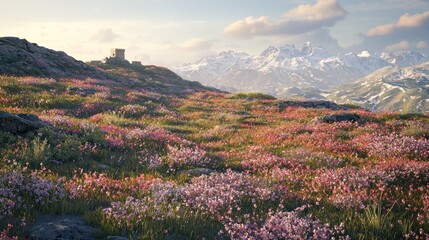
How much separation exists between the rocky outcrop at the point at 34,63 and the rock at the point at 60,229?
30.1 meters

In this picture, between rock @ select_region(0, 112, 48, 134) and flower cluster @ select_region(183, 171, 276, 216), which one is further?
rock @ select_region(0, 112, 48, 134)

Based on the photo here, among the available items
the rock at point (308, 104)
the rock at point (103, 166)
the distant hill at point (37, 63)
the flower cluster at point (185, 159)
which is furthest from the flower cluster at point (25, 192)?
the rock at point (308, 104)

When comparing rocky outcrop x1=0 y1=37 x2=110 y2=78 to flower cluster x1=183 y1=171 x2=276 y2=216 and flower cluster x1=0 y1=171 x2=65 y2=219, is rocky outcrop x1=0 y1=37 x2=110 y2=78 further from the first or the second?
flower cluster x1=183 y1=171 x2=276 y2=216

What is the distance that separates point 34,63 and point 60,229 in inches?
1460

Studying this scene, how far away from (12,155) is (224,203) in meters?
5.64

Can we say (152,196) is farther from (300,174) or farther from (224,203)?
(300,174)

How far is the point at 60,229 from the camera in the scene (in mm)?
4266

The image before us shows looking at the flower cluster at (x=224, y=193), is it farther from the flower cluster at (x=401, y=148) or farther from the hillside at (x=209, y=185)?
the flower cluster at (x=401, y=148)

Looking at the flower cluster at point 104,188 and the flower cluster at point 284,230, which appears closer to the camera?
the flower cluster at point 284,230

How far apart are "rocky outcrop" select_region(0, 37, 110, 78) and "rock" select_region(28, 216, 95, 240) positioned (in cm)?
3012

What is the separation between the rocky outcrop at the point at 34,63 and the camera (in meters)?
31.8

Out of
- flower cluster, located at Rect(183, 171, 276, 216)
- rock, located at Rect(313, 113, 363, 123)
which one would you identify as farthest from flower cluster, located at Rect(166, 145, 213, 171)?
rock, located at Rect(313, 113, 363, 123)

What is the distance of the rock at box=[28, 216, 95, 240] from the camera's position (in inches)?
162

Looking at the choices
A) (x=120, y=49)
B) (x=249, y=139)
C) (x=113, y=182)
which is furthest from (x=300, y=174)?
(x=120, y=49)
